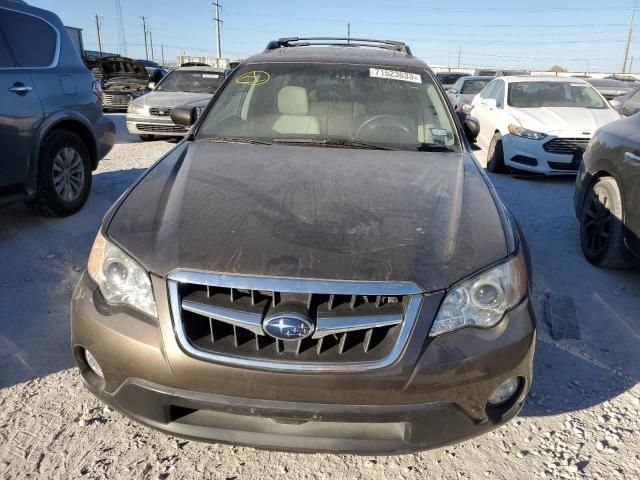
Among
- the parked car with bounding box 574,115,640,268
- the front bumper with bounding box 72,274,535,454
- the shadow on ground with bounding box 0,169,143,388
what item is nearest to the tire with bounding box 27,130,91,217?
the shadow on ground with bounding box 0,169,143,388

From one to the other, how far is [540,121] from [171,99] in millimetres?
6253

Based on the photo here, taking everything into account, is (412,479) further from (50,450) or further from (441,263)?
(50,450)

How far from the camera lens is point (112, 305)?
5.86 feet

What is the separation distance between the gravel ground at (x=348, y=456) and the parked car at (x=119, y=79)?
1122 cm

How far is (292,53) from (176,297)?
2369 millimetres

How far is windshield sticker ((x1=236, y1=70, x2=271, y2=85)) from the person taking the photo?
3.27 m

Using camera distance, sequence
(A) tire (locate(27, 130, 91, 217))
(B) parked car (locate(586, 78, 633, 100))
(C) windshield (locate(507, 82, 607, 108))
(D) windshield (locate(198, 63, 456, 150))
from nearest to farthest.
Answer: (D) windshield (locate(198, 63, 456, 150)), (A) tire (locate(27, 130, 91, 217)), (C) windshield (locate(507, 82, 607, 108)), (B) parked car (locate(586, 78, 633, 100))

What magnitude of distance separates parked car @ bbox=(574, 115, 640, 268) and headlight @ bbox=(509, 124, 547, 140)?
2849mm

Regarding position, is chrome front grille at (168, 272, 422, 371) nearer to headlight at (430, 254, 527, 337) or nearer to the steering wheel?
headlight at (430, 254, 527, 337)

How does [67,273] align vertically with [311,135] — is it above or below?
below

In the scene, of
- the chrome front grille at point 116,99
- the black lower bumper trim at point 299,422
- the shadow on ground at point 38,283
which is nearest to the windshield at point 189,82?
the chrome front grille at point 116,99

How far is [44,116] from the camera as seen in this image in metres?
4.29

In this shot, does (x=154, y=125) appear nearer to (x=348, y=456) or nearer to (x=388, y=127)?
(x=388, y=127)

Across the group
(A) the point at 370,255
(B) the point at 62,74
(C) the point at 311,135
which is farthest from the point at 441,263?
(B) the point at 62,74
